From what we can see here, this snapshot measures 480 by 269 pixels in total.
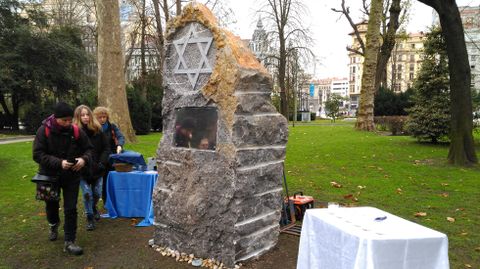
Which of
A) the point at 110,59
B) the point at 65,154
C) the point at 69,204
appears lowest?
the point at 69,204

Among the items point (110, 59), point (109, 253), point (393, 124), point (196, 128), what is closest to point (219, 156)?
point (196, 128)

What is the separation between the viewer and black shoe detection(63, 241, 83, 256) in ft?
16.7

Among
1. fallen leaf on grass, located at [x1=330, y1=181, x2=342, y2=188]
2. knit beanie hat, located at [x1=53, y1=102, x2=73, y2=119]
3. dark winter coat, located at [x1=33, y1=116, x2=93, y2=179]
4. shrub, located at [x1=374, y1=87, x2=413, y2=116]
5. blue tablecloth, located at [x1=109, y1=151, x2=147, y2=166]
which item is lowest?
fallen leaf on grass, located at [x1=330, y1=181, x2=342, y2=188]

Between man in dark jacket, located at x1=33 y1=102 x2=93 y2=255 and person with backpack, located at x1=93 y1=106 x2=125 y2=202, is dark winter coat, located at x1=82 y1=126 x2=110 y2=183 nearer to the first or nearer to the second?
person with backpack, located at x1=93 y1=106 x2=125 y2=202

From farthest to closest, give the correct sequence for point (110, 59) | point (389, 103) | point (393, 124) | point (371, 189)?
point (389, 103) → point (393, 124) → point (110, 59) → point (371, 189)

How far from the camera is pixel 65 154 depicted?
5.14 m

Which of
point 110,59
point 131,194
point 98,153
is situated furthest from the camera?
point 110,59

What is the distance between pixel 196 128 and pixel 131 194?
2346 mm

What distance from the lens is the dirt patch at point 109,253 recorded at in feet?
15.8

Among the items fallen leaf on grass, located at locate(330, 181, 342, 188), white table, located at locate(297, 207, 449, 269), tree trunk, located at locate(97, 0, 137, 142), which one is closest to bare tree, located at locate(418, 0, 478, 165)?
Result: fallen leaf on grass, located at locate(330, 181, 342, 188)

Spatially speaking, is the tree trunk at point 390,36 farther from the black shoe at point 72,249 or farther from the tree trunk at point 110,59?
the black shoe at point 72,249

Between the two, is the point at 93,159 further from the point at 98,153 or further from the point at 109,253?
the point at 109,253

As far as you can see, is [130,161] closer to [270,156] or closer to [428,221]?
[270,156]

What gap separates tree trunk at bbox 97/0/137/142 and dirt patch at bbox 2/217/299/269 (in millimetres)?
10496
